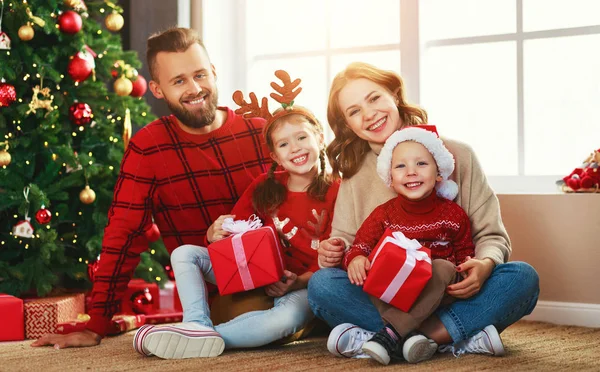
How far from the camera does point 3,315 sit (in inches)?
104

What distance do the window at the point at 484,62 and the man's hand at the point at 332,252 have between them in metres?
1.09

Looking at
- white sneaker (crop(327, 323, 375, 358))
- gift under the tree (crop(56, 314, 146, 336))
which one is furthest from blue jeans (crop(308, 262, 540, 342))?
gift under the tree (crop(56, 314, 146, 336))

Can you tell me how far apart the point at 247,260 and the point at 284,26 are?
1.67 metres

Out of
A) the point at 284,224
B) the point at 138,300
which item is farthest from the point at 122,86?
the point at 284,224

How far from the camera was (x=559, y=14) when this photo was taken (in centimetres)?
296

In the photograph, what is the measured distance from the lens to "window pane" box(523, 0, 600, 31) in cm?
292

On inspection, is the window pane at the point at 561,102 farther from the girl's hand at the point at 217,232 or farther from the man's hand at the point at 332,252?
the girl's hand at the point at 217,232

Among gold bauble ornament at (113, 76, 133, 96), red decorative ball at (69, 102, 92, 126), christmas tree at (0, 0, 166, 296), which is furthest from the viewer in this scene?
gold bauble ornament at (113, 76, 133, 96)

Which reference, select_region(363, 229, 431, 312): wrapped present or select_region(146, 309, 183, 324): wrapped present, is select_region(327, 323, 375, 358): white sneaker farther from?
select_region(146, 309, 183, 324): wrapped present

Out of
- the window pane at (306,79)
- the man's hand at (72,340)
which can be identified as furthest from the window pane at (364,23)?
the man's hand at (72,340)

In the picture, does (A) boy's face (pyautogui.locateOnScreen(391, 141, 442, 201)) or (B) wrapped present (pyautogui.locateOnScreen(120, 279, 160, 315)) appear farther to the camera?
(B) wrapped present (pyautogui.locateOnScreen(120, 279, 160, 315))

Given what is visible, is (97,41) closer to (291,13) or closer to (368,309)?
(291,13)

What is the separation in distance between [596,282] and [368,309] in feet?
3.14

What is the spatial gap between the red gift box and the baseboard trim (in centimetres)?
105
